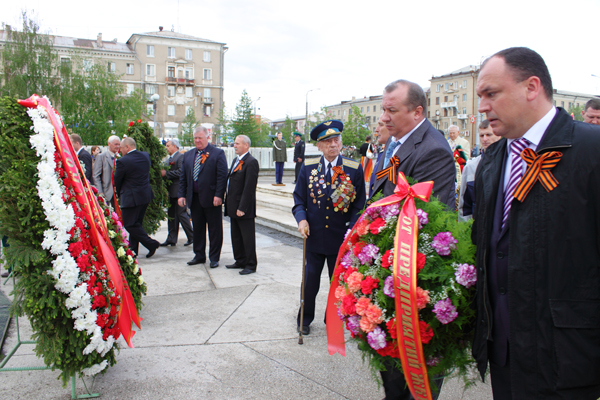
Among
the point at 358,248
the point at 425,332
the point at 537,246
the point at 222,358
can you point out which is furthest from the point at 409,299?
the point at 222,358

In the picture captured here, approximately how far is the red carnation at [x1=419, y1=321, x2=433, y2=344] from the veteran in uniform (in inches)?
92.0

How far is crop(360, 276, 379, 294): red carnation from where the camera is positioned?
2127 mm

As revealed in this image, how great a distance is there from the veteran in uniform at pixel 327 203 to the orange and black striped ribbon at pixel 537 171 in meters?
2.58

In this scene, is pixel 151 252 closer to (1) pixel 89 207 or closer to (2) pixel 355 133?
(1) pixel 89 207

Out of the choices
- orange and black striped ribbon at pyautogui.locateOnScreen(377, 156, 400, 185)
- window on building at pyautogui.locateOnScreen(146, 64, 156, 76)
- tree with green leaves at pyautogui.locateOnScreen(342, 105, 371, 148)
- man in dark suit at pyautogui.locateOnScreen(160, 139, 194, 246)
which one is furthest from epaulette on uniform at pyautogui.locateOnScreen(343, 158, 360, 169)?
window on building at pyautogui.locateOnScreen(146, 64, 156, 76)

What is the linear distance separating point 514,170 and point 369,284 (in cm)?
84

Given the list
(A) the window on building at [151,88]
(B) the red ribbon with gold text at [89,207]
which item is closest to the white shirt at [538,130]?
(B) the red ribbon with gold text at [89,207]

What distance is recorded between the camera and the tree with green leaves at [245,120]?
4697 centimetres

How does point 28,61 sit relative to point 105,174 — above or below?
above

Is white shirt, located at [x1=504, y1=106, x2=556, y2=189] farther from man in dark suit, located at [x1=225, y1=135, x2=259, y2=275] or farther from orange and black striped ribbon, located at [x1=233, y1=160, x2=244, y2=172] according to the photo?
orange and black striped ribbon, located at [x1=233, y1=160, x2=244, y2=172]

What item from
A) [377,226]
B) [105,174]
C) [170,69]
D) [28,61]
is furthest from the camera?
[170,69]

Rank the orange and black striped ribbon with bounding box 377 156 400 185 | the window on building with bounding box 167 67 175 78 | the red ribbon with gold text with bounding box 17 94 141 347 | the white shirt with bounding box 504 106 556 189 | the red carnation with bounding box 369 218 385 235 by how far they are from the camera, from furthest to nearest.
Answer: the window on building with bounding box 167 67 175 78 → the red ribbon with gold text with bounding box 17 94 141 347 → the orange and black striped ribbon with bounding box 377 156 400 185 → the red carnation with bounding box 369 218 385 235 → the white shirt with bounding box 504 106 556 189

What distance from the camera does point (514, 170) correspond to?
1874 millimetres

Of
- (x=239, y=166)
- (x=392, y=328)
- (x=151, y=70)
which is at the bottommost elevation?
(x=392, y=328)
